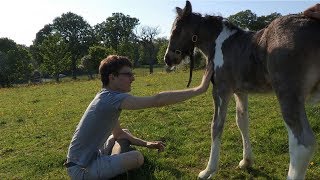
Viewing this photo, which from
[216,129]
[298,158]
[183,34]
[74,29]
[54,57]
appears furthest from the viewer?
[74,29]

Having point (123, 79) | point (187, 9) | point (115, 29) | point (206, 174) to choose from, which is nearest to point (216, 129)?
point (206, 174)

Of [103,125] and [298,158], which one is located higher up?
[103,125]

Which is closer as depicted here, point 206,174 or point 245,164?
point 206,174

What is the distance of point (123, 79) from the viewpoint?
18.3 ft

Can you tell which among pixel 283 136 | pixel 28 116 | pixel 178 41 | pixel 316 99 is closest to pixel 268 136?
pixel 283 136

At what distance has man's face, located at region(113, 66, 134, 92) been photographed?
18.3ft

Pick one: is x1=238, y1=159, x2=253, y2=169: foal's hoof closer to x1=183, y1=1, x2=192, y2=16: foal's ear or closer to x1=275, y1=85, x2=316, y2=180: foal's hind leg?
x1=275, y1=85, x2=316, y2=180: foal's hind leg

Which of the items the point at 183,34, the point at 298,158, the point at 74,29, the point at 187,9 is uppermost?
the point at 74,29

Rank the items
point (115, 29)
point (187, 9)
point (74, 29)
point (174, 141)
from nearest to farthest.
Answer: point (187, 9) → point (174, 141) → point (74, 29) → point (115, 29)

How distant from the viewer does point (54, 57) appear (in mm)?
61938

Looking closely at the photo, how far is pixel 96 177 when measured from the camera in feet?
18.4

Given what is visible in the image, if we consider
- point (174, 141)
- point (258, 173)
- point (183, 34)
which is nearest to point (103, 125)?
point (183, 34)

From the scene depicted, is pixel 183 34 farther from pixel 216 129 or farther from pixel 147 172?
pixel 147 172

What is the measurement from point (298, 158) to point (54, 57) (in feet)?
198
